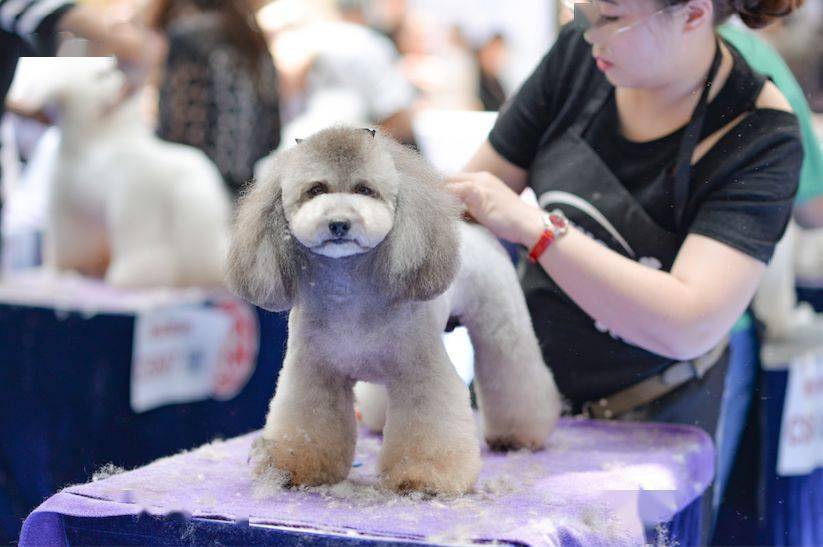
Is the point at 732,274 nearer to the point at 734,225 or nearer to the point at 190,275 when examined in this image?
the point at 734,225

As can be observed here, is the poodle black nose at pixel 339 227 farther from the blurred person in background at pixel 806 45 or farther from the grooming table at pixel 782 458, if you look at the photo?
the blurred person in background at pixel 806 45

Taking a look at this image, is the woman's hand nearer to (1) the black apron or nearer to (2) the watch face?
(2) the watch face

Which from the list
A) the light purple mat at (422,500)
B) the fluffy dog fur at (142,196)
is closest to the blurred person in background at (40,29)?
the light purple mat at (422,500)

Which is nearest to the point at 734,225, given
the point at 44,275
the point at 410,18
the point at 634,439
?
the point at 634,439

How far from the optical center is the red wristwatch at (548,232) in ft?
3.72

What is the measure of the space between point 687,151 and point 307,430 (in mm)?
620

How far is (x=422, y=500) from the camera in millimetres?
880

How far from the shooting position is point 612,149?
4.25 ft

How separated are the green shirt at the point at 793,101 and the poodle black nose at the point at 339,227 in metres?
0.93

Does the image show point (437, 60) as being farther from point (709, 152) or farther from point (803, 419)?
point (709, 152)

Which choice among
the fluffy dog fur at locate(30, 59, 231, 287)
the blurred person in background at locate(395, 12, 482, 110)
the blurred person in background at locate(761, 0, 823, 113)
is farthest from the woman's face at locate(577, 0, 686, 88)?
the blurred person in background at locate(395, 12, 482, 110)

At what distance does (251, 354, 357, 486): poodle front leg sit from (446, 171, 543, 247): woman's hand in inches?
11.0

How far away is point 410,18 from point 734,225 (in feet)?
12.7

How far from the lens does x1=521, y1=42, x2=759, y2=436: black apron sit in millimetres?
1229
